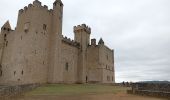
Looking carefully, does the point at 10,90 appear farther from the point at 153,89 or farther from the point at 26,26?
the point at 26,26

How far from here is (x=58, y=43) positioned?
124 ft

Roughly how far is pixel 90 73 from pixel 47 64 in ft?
53.7

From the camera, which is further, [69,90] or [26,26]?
[26,26]

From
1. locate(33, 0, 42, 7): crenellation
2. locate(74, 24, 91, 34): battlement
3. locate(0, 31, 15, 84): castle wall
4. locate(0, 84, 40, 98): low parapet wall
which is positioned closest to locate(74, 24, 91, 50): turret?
locate(74, 24, 91, 34): battlement

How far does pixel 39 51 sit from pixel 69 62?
9.57 m

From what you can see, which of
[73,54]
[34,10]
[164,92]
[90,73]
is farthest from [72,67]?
[164,92]

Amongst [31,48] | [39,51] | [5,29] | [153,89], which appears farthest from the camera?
[5,29]

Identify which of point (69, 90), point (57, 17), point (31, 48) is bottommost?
point (69, 90)

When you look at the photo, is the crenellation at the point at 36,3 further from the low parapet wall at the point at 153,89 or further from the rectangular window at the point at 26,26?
the low parapet wall at the point at 153,89

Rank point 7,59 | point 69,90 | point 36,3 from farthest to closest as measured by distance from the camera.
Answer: point 7,59 → point 36,3 → point 69,90

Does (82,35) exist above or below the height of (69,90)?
above

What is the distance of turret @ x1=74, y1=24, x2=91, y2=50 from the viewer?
4931 centimetres

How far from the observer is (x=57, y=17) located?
3862cm

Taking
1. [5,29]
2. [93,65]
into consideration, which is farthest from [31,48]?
[93,65]
